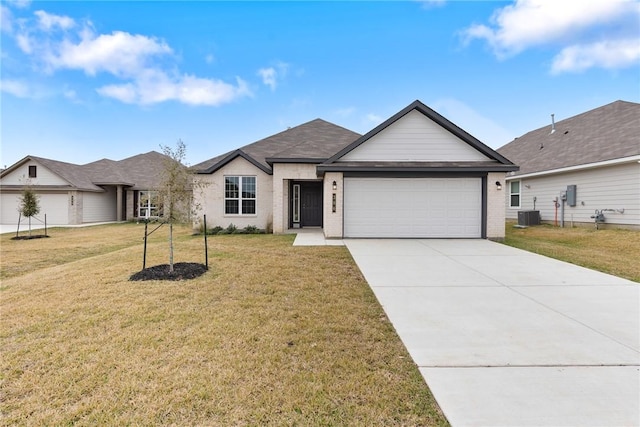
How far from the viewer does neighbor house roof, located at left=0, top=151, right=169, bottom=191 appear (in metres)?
21.4

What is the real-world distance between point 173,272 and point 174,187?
6.17 feet

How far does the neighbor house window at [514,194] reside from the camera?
20328 millimetres

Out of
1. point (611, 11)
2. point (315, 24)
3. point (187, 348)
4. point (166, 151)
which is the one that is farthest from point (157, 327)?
point (611, 11)

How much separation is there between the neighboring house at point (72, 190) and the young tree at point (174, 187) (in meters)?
14.2

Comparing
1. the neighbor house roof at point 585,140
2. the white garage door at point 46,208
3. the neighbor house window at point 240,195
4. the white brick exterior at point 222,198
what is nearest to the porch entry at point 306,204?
the white brick exterior at point 222,198

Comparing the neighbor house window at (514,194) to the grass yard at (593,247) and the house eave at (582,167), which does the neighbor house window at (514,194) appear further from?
the grass yard at (593,247)

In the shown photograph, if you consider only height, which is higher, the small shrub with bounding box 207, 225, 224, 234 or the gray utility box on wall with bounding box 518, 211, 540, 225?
the gray utility box on wall with bounding box 518, 211, 540, 225

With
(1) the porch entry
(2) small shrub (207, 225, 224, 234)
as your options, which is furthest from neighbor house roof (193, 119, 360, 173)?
(2) small shrub (207, 225, 224, 234)

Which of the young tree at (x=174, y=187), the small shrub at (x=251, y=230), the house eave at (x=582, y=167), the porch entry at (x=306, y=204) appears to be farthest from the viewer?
the porch entry at (x=306, y=204)

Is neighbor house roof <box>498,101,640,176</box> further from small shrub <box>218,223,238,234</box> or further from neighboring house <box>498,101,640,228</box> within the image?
small shrub <box>218,223,238,234</box>

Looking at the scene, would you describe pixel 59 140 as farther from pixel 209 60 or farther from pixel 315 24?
pixel 315 24

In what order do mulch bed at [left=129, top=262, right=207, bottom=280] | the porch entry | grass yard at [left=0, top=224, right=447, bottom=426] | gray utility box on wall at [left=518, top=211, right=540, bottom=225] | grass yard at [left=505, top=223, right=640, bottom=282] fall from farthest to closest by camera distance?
gray utility box on wall at [left=518, top=211, right=540, bottom=225] → the porch entry → grass yard at [left=505, top=223, right=640, bottom=282] → mulch bed at [left=129, top=262, right=207, bottom=280] → grass yard at [left=0, top=224, right=447, bottom=426]

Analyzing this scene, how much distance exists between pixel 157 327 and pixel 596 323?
5986 millimetres

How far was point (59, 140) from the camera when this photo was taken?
2405cm
